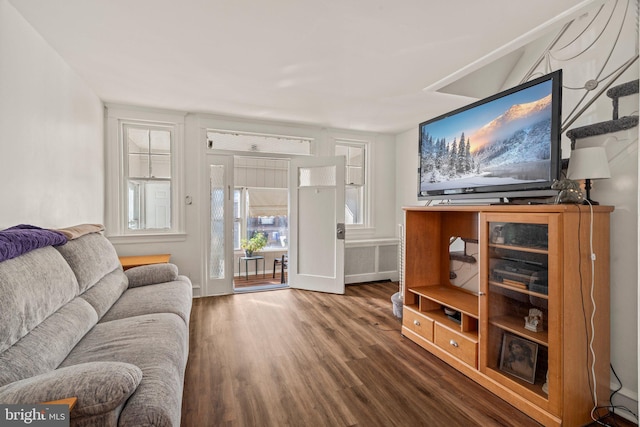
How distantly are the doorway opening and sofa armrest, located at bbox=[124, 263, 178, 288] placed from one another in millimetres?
2599

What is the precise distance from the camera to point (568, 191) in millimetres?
1664

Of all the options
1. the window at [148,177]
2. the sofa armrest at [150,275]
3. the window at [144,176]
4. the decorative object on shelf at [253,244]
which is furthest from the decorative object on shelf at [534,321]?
the decorative object on shelf at [253,244]

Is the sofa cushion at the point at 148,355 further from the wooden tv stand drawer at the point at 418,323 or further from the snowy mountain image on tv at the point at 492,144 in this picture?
the snowy mountain image on tv at the point at 492,144

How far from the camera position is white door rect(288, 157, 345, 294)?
423 centimetres

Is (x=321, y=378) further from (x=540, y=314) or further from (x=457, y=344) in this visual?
(x=540, y=314)

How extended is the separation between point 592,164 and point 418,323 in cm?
171

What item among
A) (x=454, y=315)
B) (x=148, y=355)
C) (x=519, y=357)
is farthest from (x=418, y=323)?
(x=148, y=355)

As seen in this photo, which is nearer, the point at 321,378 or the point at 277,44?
the point at 321,378

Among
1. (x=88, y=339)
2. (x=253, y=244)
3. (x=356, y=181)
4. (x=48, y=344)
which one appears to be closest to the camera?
(x=48, y=344)

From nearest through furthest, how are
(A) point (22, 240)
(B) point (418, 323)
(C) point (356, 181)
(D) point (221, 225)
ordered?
(A) point (22, 240) → (B) point (418, 323) → (D) point (221, 225) → (C) point (356, 181)

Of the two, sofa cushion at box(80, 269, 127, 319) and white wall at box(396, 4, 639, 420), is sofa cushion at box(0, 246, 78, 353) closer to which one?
sofa cushion at box(80, 269, 127, 319)

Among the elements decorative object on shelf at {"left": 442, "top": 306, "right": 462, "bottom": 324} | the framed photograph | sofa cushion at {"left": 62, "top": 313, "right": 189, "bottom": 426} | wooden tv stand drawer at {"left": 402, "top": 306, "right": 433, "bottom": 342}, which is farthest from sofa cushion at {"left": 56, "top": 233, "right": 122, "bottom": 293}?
the framed photograph

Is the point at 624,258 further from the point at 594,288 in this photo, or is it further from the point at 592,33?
the point at 592,33

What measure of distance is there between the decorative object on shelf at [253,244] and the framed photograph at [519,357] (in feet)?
14.3
